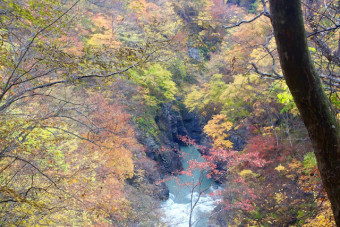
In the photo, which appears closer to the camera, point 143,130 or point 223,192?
point 223,192

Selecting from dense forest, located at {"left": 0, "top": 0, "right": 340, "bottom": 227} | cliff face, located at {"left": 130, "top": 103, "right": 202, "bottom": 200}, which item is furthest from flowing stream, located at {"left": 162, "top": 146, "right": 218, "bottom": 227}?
cliff face, located at {"left": 130, "top": 103, "right": 202, "bottom": 200}

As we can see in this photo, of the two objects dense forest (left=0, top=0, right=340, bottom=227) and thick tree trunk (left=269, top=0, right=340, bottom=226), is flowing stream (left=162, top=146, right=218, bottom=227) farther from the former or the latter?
thick tree trunk (left=269, top=0, right=340, bottom=226)

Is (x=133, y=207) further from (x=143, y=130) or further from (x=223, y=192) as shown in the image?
(x=143, y=130)

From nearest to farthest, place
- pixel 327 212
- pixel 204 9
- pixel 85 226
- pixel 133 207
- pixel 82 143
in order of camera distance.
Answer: pixel 327 212 < pixel 85 226 < pixel 82 143 < pixel 133 207 < pixel 204 9

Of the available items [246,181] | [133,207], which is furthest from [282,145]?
[133,207]

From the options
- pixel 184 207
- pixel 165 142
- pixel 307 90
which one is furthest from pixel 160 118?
pixel 307 90

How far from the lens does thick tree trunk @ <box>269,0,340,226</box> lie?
1.44 metres

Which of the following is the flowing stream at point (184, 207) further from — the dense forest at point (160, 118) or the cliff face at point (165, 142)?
the cliff face at point (165, 142)

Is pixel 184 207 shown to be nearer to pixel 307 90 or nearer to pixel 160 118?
pixel 160 118

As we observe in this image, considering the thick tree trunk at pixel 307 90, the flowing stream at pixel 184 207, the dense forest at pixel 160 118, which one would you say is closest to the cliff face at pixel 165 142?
the dense forest at pixel 160 118

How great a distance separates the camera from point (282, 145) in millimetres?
11305

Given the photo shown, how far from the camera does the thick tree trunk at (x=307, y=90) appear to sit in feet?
4.73

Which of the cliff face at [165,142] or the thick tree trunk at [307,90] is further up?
the cliff face at [165,142]

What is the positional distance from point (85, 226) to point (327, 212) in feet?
21.3
